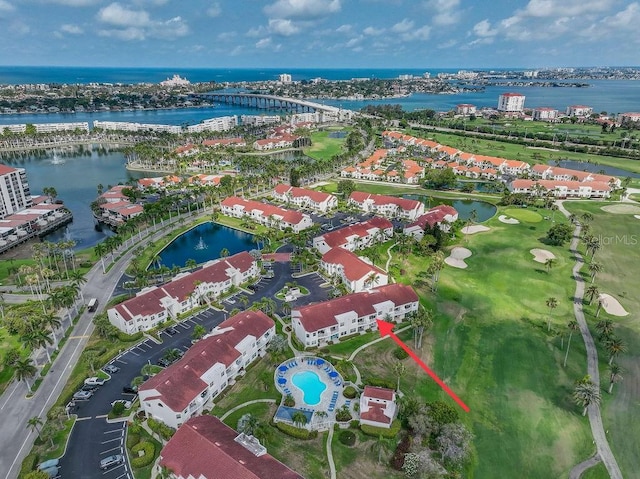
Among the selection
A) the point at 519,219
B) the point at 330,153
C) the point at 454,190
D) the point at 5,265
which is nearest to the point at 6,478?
the point at 5,265

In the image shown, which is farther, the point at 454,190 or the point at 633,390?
the point at 454,190

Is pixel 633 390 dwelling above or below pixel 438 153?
below

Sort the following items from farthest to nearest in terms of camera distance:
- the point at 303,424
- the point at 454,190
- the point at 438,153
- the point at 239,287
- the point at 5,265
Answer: the point at 438,153 → the point at 454,190 → the point at 5,265 → the point at 239,287 → the point at 303,424

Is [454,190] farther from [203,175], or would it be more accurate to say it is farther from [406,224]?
[203,175]

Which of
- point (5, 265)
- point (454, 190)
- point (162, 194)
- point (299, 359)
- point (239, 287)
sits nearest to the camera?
point (299, 359)

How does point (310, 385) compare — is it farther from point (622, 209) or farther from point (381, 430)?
point (622, 209)

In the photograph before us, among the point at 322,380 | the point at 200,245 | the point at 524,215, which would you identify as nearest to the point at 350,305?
the point at 322,380
